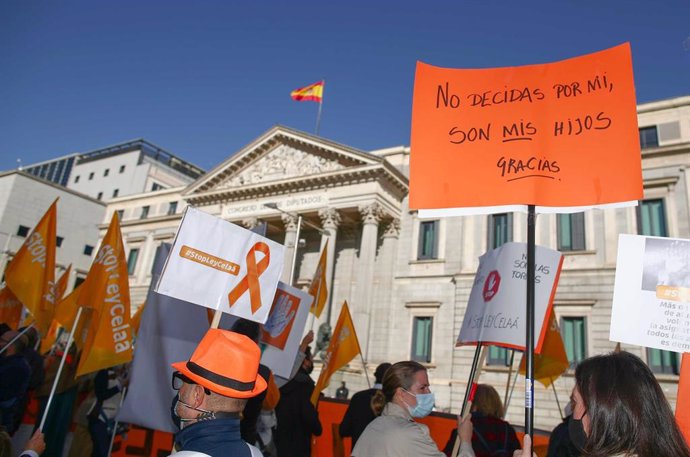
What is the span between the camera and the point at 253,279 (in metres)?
4.91

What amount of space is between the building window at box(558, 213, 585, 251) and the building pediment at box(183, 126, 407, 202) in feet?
27.2

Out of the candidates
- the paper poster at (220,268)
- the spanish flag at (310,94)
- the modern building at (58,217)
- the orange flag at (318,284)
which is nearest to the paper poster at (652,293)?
the paper poster at (220,268)

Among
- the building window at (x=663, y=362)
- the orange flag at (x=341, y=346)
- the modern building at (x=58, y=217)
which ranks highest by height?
the modern building at (x=58, y=217)

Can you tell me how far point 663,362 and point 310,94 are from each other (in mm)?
24014

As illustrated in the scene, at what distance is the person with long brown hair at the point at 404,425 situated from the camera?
280 centimetres

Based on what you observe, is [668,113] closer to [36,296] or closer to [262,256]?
[262,256]

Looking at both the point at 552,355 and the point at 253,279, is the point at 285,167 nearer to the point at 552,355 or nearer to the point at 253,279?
the point at 552,355

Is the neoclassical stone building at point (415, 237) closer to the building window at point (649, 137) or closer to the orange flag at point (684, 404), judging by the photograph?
the building window at point (649, 137)

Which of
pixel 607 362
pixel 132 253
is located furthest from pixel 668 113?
pixel 132 253

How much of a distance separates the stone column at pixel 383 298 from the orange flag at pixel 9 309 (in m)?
15.4

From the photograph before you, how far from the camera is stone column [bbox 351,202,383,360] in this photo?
74.3ft

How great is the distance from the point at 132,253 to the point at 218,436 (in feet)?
132

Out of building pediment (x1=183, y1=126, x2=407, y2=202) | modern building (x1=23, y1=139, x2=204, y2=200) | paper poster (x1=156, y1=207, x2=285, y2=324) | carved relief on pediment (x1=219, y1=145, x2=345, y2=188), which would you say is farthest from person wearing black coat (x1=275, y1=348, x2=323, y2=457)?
modern building (x1=23, y1=139, x2=204, y2=200)

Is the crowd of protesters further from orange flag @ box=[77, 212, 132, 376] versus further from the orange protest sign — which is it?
the orange protest sign
